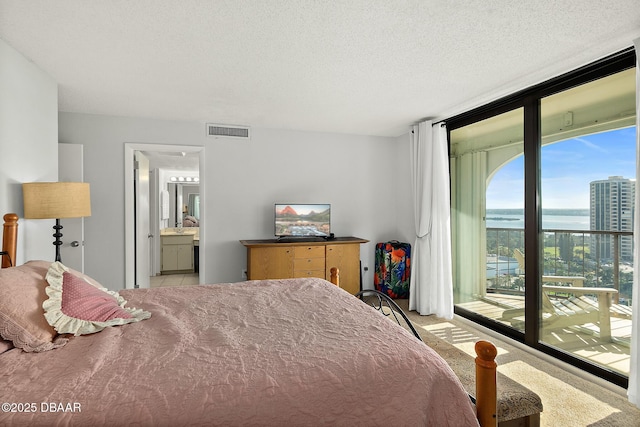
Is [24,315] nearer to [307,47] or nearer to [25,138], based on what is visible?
[25,138]

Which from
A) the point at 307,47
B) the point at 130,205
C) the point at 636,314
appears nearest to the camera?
the point at 636,314

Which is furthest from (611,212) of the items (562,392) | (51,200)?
(51,200)

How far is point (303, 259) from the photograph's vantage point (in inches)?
171

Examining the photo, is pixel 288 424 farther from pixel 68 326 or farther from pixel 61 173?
pixel 61 173

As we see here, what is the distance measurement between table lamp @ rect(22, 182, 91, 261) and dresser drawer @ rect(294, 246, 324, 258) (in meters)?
2.41

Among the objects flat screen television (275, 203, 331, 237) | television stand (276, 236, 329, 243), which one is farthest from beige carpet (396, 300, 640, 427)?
flat screen television (275, 203, 331, 237)

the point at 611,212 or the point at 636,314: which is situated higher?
the point at 611,212

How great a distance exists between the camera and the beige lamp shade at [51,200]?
93.0 inches

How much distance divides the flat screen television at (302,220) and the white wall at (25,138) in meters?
2.45

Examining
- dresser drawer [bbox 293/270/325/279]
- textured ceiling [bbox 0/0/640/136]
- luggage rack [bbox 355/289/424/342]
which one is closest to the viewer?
textured ceiling [bbox 0/0/640/136]

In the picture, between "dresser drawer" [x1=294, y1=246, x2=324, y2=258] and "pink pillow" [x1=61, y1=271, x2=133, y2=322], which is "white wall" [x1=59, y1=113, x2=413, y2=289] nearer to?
"dresser drawer" [x1=294, y1=246, x2=324, y2=258]

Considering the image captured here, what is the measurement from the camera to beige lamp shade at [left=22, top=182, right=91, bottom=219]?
2.36 metres

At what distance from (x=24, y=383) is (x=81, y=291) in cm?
60

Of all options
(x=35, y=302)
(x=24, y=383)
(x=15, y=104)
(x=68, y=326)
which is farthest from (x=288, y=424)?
(x=15, y=104)
